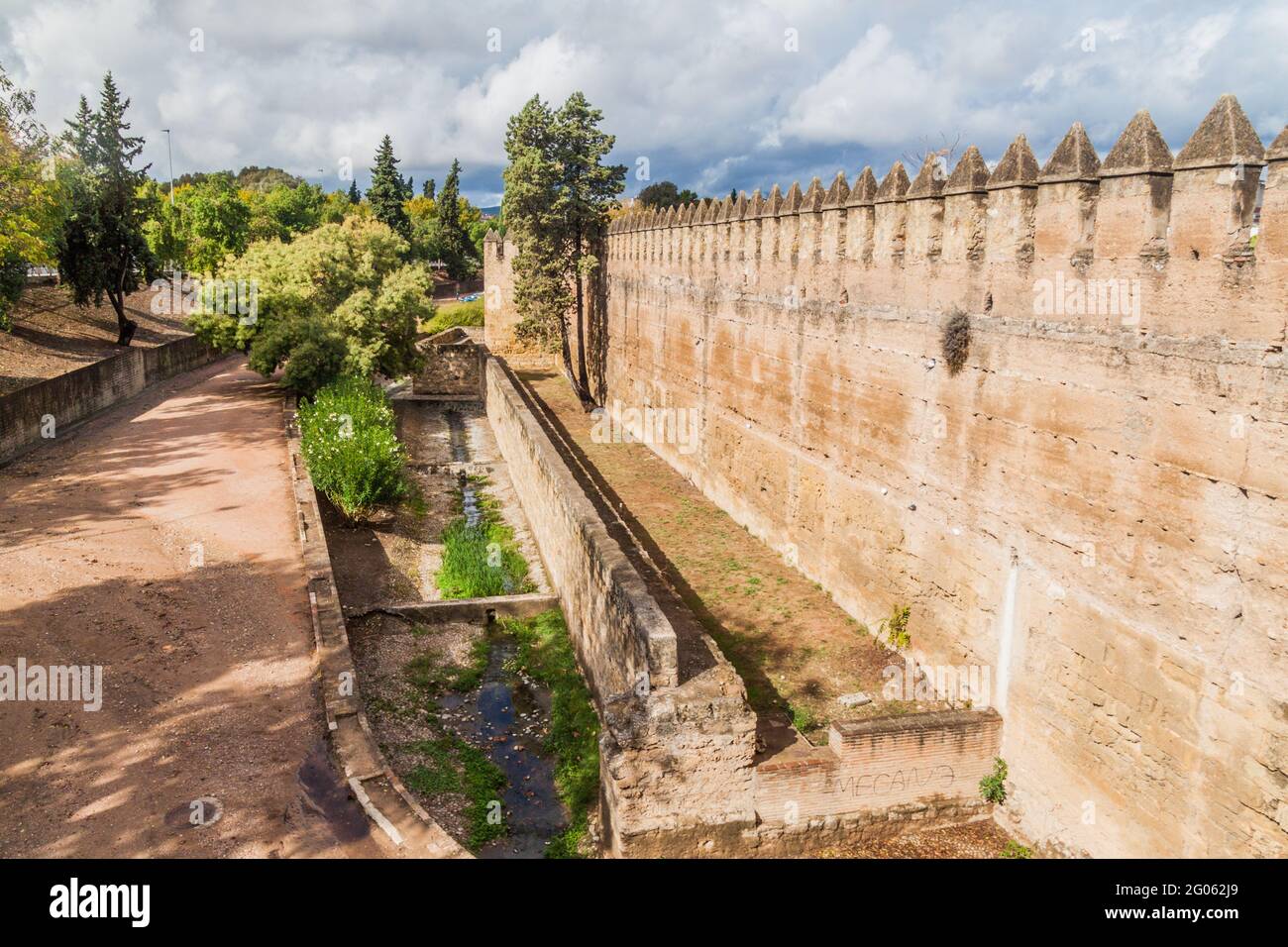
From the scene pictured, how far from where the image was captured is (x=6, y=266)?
2180 centimetres

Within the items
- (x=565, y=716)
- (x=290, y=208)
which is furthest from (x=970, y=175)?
(x=290, y=208)

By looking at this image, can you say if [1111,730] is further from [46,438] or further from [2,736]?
[46,438]

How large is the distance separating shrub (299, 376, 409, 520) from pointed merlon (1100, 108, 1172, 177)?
A: 1239cm

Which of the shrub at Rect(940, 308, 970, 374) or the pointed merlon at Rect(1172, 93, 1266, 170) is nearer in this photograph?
the pointed merlon at Rect(1172, 93, 1266, 170)

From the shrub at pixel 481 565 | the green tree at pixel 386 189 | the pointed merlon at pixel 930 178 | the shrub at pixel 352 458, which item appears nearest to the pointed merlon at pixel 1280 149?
the pointed merlon at pixel 930 178

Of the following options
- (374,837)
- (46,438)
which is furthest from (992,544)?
(46,438)

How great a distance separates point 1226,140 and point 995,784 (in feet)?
17.3

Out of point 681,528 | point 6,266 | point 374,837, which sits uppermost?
point 6,266

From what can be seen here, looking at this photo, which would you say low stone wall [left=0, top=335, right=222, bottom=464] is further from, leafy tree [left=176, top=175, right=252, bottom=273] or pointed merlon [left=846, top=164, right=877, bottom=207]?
pointed merlon [left=846, top=164, right=877, bottom=207]

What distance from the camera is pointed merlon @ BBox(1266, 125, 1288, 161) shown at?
518 centimetres

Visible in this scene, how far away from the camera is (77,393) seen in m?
20.6

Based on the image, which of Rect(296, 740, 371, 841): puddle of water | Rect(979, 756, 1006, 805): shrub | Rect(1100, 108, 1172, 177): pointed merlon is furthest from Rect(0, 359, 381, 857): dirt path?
Rect(1100, 108, 1172, 177): pointed merlon

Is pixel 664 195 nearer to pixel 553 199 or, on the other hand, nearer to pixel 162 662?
pixel 553 199
